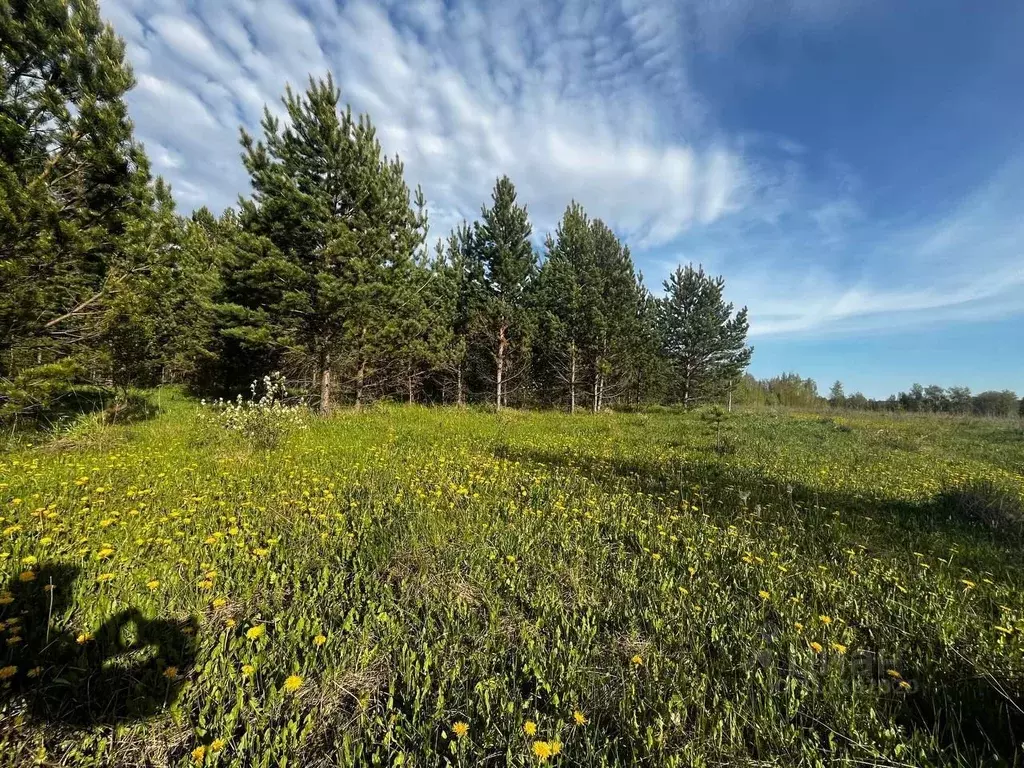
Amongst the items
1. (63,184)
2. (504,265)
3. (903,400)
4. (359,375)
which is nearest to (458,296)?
(504,265)

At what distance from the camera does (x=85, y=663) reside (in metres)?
1.92

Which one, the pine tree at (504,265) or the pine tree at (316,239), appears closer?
the pine tree at (316,239)

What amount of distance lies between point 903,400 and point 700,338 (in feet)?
162

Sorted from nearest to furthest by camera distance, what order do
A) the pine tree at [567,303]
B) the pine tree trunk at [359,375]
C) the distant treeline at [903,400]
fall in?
the pine tree trunk at [359,375] < the pine tree at [567,303] < the distant treeline at [903,400]

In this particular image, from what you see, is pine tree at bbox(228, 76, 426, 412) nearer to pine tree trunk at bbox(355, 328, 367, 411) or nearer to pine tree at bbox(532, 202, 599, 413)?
pine tree trunk at bbox(355, 328, 367, 411)

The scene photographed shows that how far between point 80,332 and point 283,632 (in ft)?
22.9

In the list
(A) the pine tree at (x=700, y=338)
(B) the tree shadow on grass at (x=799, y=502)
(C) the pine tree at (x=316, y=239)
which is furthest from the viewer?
(A) the pine tree at (x=700, y=338)

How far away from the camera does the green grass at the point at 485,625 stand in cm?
169

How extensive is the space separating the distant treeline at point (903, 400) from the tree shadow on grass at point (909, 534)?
39.1 meters

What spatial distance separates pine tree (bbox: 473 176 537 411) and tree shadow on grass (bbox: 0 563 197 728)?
15185 mm

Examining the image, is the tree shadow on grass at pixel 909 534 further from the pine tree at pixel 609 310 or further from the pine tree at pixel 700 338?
the pine tree at pixel 700 338

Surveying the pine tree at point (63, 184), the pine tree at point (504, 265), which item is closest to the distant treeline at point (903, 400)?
the pine tree at point (504, 265)

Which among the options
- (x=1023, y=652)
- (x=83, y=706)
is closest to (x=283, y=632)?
(x=83, y=706)

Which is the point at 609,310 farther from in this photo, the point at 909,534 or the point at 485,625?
the point at 485,625
